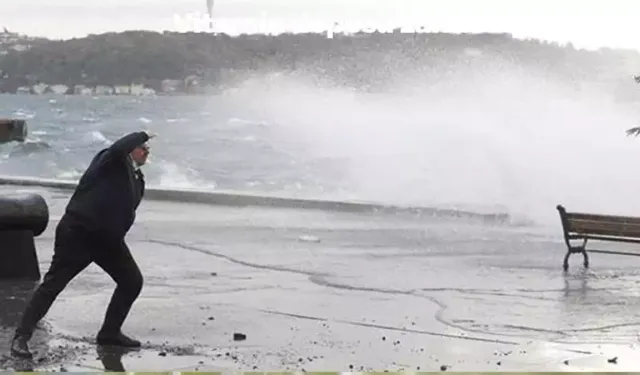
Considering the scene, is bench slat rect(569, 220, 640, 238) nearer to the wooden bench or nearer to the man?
the wooden bench

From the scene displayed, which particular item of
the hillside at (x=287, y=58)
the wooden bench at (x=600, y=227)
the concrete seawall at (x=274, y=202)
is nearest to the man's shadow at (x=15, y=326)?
the hillside at (x=287, y=58)

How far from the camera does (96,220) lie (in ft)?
20.6

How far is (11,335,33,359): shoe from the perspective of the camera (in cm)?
636

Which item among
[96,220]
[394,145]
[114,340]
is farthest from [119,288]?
[394,145]

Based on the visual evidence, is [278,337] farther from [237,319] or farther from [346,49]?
[346,49]

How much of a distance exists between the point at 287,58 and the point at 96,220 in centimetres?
723

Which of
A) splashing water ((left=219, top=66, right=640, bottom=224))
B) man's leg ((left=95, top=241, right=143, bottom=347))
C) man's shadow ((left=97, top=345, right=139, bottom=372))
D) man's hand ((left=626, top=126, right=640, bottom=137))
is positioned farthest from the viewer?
splashing water ((left=219, top=66, right=640, bottom=224))

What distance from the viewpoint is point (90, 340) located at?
7.05m

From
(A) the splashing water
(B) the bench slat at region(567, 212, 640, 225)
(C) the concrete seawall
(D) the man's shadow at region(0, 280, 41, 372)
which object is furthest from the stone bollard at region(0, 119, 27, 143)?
(C) the concrete seawall

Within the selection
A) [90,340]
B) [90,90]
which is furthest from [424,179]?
[90,340]

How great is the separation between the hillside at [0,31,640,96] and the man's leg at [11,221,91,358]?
5.82m

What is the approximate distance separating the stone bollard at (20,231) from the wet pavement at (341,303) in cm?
24

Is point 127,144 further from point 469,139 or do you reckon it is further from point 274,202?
point 469,139

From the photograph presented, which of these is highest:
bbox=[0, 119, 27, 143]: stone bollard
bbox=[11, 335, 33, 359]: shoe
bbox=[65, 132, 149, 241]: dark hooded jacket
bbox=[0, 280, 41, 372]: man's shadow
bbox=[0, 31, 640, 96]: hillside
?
bbox=[0, 31, 640, 96]: hillside
